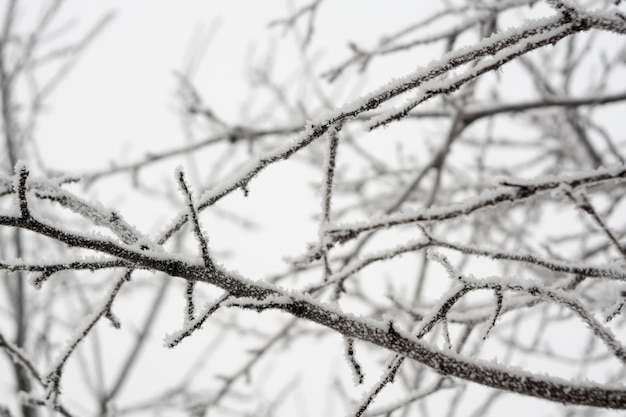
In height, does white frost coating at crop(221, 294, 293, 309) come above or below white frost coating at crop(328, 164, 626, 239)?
below

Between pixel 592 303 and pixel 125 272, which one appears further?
pixel 592 303

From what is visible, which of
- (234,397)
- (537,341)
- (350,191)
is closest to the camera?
(537,341)

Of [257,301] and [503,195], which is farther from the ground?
[503,195]

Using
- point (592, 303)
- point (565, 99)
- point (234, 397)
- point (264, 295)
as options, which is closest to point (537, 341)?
point (592, 303)

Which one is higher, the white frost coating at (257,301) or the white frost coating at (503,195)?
the white frost coating at (503,195)

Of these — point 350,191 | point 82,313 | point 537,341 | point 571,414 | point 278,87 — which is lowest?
point 571,414

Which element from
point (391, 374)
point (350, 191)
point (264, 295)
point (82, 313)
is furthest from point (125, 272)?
point (82, 313)

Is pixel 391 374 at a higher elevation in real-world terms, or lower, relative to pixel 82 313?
lower

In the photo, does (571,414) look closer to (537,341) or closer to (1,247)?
(537,341)

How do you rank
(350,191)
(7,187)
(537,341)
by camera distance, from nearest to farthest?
(7,187), (537,341), (350,191)

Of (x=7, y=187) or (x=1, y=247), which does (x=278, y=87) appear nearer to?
(x=1, y=247)
